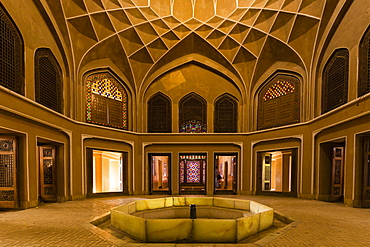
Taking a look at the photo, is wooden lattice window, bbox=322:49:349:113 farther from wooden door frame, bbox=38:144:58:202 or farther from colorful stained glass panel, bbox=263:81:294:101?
wooden door frame, bbox=38:144:58:202

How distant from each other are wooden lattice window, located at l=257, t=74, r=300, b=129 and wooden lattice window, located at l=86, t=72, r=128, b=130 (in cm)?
770

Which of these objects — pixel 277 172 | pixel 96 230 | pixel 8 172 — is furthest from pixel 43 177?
pixel 277 172

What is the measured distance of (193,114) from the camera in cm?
1337

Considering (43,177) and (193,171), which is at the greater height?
(43,177)

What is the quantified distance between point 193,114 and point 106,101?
4887 mm

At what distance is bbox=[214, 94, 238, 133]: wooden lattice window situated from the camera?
521 inches

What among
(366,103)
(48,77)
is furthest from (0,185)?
(366,103)

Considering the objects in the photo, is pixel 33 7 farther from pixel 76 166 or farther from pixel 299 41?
pixel 299 41

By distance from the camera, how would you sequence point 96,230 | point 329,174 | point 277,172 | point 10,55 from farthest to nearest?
point 277,172 < point 329,174 < point 10,55 < point 96,230

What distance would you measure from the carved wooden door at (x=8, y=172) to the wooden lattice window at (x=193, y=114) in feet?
26.1

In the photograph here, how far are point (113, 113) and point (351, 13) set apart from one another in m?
11.2

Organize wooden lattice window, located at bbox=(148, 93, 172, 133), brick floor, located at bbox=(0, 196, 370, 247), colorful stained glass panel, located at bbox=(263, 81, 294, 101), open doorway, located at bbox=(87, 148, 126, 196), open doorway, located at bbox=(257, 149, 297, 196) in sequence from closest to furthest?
brick floor, located at bbox=(0, 196, 370, 247), open doorway, located at bbox=(257, 149, 297, 196), colorful stained glass panel, located at bbox=(263, 81, 294, 101), wooden lattice window, located at bbox=(148, 93, 172, 133), open doorway, located at bbox=(87, 148, 126, 196)

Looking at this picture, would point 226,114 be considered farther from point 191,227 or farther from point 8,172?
point 8,172

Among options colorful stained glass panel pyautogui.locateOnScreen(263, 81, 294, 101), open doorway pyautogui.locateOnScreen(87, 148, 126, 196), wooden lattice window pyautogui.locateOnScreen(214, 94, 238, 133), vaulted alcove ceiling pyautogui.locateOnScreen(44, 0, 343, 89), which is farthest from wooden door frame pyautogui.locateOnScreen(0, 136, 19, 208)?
colorful stained glass panel pyautogui.locateOnScreen(263, 81, 294, 101)
